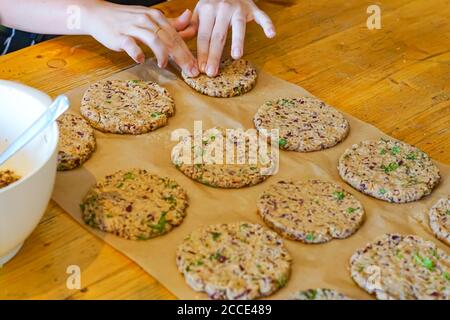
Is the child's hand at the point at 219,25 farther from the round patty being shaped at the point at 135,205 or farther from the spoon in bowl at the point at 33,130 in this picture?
the spoon in bowl at the point at 33,130

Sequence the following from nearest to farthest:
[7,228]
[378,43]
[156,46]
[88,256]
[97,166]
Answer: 1. [7,228]
2. [88,256]
3. [97,166]
4. [156,46]
5. [378,43]

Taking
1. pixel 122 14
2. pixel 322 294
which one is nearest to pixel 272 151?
pixel 322 294

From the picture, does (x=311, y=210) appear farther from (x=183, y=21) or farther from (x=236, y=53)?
(x=183, y=21)

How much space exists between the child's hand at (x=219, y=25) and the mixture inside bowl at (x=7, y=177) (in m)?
0.61

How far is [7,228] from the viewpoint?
105 centimetres

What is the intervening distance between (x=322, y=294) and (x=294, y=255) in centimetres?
12

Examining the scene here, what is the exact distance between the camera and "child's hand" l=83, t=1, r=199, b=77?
1.63 metres

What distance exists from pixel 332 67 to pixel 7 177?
91 centimetres

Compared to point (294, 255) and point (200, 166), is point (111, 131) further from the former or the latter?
point (294, 255)

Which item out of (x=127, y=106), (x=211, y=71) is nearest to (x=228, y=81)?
(x=211, y=71)

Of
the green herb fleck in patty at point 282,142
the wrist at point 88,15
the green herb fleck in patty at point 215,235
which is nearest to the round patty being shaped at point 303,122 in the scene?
the green herb fleck in patty at point 282,142

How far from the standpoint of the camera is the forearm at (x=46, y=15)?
1699mm

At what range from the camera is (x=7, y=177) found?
121 cm

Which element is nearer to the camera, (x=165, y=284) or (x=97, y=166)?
(x=165, y=284)
